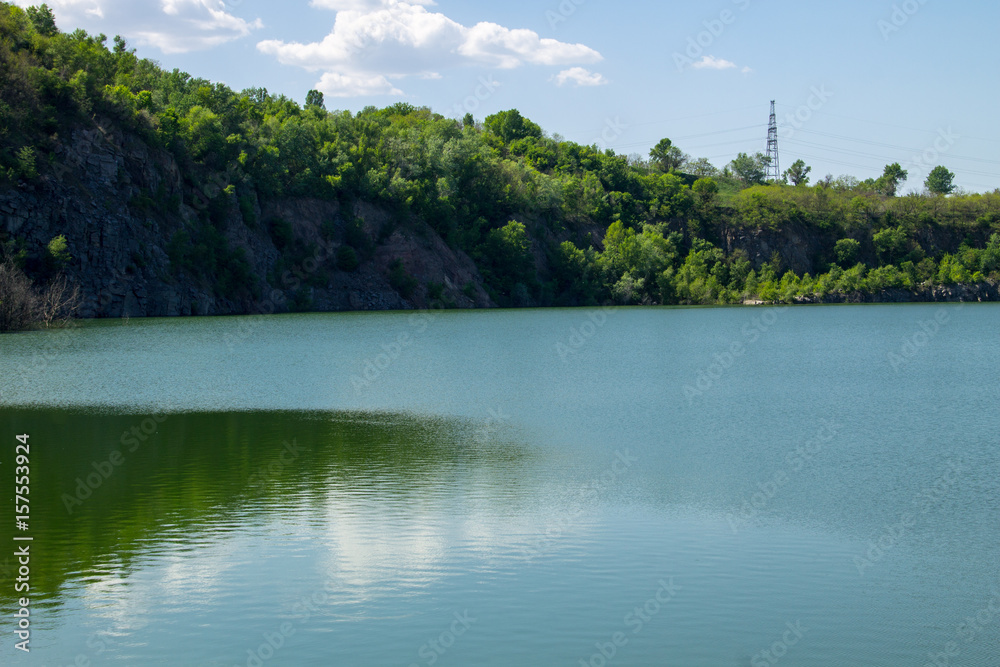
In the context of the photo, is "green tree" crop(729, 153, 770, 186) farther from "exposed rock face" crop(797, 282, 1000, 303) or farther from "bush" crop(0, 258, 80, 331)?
"bush" crop(0, 258, 80, 331)

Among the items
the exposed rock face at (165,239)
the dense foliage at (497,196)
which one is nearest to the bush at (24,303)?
the exposed rock face at (165,239)

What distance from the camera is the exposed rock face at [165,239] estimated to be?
231ft

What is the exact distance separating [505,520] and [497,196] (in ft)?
342

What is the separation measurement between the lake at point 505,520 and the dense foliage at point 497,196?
51206mm

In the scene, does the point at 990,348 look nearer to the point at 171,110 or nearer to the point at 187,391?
the point at 187,391

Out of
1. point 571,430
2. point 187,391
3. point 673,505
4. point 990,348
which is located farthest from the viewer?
point 990,348

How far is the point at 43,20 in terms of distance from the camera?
3401 inches

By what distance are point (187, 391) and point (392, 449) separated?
13.1 m

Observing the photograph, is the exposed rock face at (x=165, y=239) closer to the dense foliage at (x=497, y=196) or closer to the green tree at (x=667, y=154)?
the dense foliage at (x=497, y=196)

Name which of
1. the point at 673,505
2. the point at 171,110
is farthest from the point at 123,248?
the point at 673,505

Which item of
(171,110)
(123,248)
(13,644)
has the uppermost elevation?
(171,110)

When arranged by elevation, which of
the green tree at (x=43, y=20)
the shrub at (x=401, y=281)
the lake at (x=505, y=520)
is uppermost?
the green tree at (x=43, y=20)

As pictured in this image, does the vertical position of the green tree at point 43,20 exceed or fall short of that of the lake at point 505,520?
it exceeds it

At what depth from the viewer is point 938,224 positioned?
13938cm
